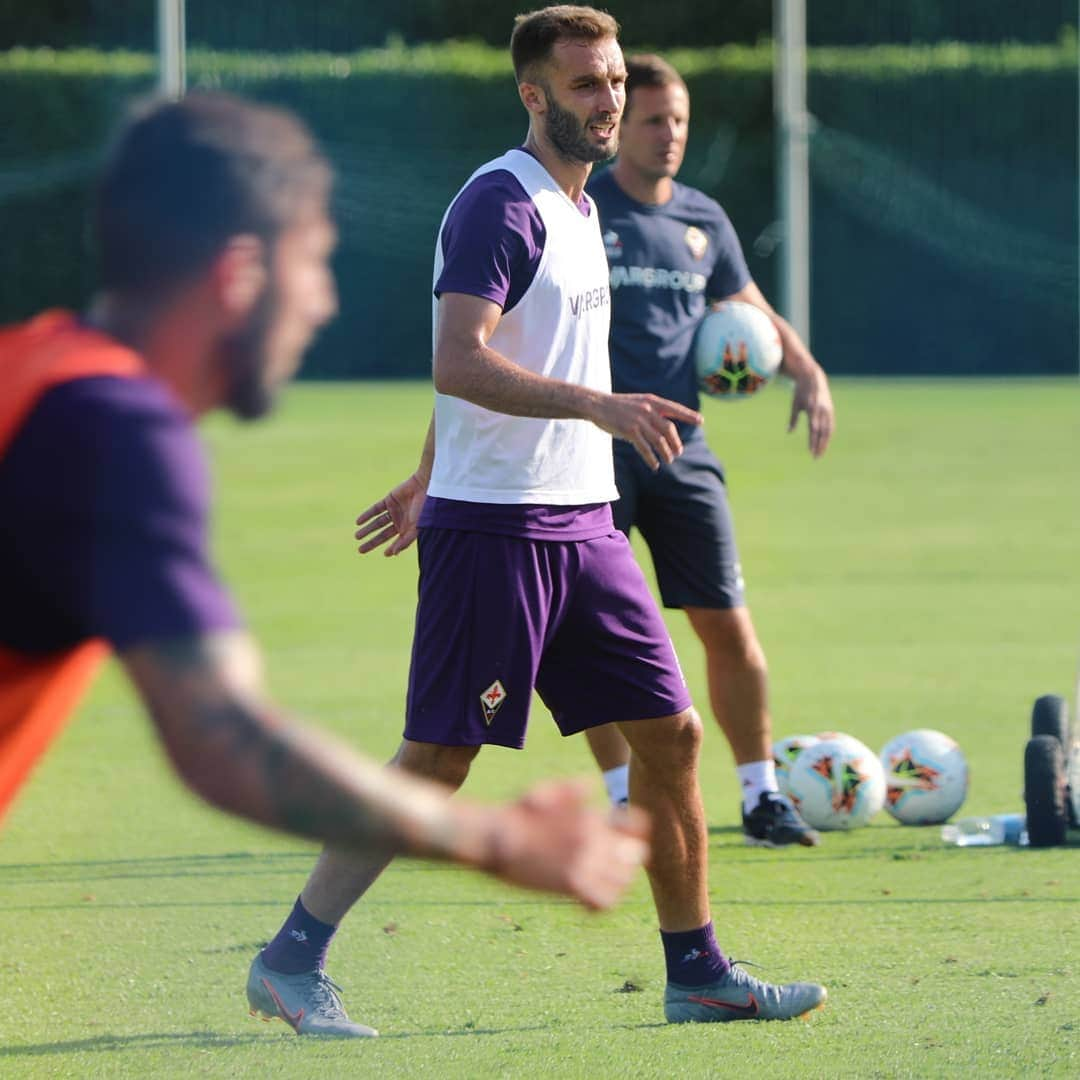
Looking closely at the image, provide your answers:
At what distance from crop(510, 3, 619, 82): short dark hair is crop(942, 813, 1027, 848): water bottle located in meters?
2.82

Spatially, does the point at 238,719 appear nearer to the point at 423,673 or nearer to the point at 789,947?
the point at 423,673

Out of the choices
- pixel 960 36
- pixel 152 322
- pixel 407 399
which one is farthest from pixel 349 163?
pixel 152 322

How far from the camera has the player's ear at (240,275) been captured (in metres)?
2.53

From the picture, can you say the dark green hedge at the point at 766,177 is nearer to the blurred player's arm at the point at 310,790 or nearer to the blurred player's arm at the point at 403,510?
the blurred player's arm at the point at 403,510

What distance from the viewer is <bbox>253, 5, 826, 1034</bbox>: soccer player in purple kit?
501 centimetres

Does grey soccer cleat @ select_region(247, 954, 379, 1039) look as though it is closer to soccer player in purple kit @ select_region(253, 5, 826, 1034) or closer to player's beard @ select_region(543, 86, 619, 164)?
soccer player in purple kit @ select_region(253, 5, 826, 1034)

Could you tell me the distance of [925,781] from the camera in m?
7.06

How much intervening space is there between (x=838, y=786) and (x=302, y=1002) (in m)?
2.49

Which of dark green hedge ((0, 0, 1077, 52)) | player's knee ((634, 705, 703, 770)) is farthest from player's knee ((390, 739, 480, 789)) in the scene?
dark green hedge ((0, 0, 1077, 52))

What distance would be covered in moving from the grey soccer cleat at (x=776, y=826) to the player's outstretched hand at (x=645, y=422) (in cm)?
285

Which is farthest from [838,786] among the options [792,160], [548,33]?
[792,160]

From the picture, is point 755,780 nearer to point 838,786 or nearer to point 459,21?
point 838,786

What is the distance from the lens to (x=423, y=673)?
507 centimetres

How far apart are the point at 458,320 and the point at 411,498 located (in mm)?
736
